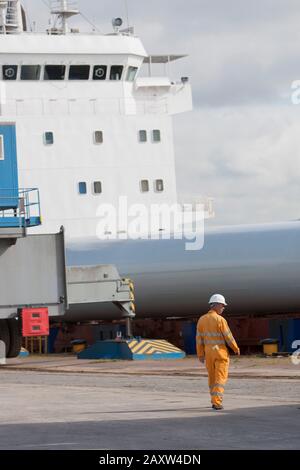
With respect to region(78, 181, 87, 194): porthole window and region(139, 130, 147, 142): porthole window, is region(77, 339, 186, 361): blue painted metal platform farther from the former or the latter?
region(139, 130, 147, 142): porthole window

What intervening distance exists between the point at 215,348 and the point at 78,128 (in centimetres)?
2364

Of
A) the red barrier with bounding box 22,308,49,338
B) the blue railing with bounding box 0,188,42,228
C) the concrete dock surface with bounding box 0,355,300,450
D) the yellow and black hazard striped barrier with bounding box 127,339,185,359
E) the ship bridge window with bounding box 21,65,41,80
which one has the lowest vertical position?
the concrete dock surface with bounding box 0,355,300,450

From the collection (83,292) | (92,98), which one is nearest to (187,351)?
(83,292)

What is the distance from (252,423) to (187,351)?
2092 centimetres

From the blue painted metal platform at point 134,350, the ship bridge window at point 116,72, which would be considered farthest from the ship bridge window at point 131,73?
the blue painted metal platform at point 134,350

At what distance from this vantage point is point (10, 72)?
124ft

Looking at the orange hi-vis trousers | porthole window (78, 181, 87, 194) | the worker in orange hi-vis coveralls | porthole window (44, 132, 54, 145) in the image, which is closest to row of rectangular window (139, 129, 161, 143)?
porthole window (78, 181, 87, 194)

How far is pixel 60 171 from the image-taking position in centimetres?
3734

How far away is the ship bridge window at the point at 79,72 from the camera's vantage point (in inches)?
1506

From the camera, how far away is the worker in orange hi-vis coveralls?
14.6m

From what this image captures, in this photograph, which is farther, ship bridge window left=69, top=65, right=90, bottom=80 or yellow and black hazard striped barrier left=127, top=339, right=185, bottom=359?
ship bridge window left=69, top=65, right=90, bottom=80

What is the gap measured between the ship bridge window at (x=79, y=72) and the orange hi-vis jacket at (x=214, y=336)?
24395 mm
